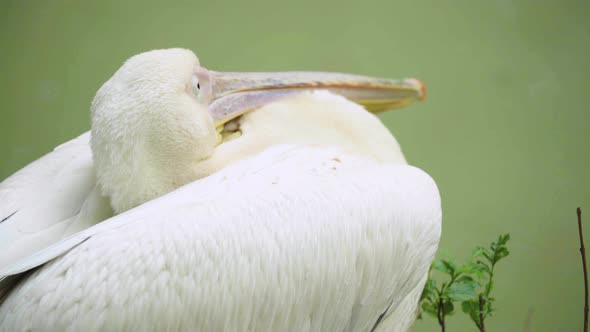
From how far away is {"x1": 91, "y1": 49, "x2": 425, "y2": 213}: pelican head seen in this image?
1.11 m

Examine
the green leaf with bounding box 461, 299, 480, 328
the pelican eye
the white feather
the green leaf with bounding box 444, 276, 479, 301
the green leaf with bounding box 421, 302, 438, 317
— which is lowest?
the green leaf with bounding box 421, 302, 438, 317

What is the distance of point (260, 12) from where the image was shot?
239cm

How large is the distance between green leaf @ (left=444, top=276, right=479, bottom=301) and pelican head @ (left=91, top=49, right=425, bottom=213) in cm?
33

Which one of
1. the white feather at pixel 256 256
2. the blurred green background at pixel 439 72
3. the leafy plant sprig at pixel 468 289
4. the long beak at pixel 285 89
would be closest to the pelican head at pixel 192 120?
the long beak at pixel 285 89

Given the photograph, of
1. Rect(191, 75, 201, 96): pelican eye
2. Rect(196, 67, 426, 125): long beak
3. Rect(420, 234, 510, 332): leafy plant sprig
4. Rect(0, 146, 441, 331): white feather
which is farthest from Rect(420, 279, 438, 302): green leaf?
Rect(191, 75, 201, 96): pelican eye

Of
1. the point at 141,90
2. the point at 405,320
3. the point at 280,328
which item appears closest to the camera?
the point at 280,328

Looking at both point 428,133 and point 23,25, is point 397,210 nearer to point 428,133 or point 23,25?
point 428,133

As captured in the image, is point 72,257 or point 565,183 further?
point 565,183

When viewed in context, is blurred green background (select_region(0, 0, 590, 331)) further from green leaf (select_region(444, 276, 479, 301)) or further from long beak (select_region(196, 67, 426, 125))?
green leaf (select_region(444, 276, 479, 301))

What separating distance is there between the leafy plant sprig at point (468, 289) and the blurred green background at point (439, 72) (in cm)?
79

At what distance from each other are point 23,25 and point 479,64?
5.87ft

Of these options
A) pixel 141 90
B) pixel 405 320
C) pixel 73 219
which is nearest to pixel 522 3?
pixel 405 320

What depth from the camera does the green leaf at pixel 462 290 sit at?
4.43ft

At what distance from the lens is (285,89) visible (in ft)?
4.75
